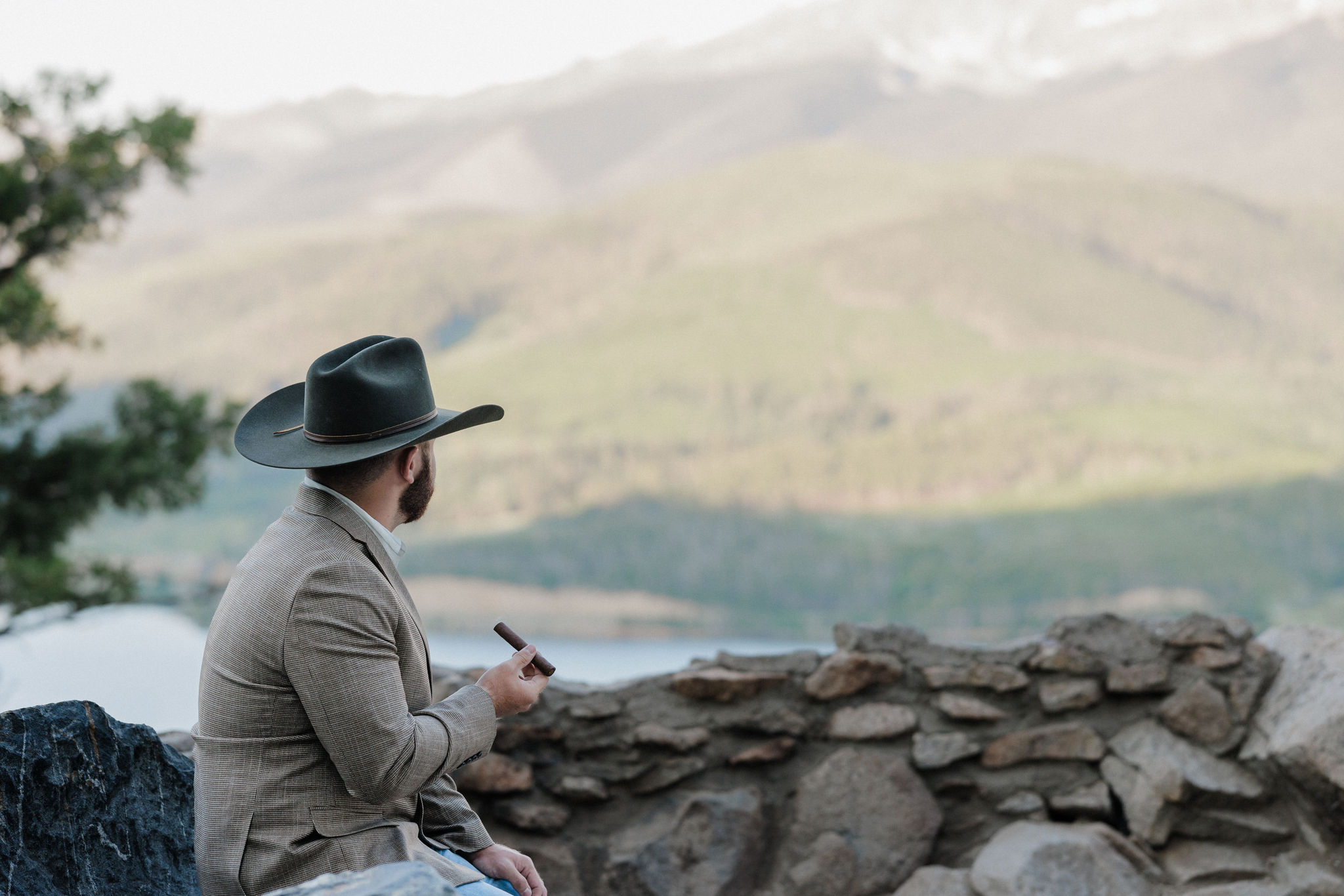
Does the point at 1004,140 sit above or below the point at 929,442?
above

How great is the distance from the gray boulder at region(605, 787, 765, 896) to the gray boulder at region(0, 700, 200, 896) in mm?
1410

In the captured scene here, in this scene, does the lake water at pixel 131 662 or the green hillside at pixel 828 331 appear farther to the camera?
the green hillside at pixel 828 331

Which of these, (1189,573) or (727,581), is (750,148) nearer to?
(727,581)

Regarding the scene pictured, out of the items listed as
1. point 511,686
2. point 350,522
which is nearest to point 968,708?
point 511,686

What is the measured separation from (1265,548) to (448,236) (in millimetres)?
46474

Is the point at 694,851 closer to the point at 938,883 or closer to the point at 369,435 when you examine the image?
the point at 938,883

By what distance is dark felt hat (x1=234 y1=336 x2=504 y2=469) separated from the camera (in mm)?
1713

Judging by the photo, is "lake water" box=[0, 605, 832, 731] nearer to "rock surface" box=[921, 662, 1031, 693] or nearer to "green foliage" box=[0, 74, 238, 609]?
"green foliage" box=[0, 74, 238, 609]

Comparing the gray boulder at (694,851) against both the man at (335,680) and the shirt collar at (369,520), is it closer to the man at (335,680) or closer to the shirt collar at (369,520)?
the man at (335,680)

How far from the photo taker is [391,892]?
1389mm

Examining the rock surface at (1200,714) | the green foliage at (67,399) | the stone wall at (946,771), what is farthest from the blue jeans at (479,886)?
the green foliage at (67,399)

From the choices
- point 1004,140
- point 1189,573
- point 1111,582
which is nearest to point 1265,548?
point 1189,573

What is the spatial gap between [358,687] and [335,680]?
35 mm

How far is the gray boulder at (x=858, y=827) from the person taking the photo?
320 centimetres
